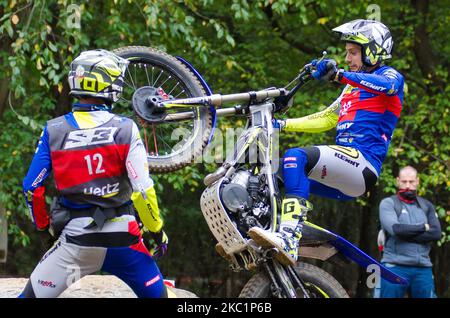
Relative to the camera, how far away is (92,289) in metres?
7.76

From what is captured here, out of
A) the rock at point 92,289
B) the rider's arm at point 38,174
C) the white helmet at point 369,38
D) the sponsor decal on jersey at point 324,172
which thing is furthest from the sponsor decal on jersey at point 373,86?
the rock at point 92,289

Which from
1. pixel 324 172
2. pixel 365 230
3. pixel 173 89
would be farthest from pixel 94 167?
pixel 365 230

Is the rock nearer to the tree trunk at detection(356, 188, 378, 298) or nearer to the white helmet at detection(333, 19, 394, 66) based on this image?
the white helmet at detection(333, 19, 394, 66)

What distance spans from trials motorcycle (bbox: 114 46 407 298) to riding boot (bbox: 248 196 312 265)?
0.08m

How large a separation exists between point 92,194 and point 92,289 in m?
3.18

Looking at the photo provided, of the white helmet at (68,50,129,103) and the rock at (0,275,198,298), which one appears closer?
the white helmet at (68,50,129,103)

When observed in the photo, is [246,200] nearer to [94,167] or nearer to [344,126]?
[344,126]

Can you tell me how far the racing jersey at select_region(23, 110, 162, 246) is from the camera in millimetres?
4770

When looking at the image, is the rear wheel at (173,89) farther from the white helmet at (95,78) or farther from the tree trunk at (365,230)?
the tree trunk at (365,230)

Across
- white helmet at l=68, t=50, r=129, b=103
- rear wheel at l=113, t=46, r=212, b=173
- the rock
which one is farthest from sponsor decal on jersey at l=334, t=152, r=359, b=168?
the rock

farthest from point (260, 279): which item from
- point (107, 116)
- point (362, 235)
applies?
point (362, 235)

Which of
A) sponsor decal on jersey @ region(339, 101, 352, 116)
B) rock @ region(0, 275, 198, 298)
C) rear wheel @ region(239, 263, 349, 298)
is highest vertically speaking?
sponsor decal on jersey @ region(339, 101, 352, 116)
